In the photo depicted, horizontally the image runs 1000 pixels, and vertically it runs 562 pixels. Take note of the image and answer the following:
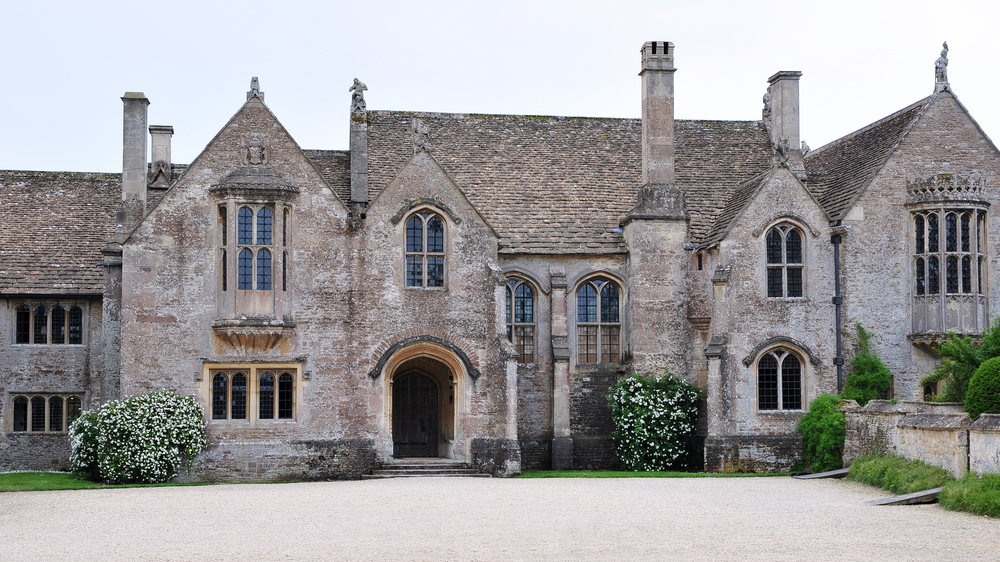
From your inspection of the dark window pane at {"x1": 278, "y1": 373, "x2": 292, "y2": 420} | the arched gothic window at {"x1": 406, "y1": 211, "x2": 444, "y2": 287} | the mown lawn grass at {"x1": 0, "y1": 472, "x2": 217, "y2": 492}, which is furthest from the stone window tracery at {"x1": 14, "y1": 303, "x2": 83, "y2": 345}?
the arched gothic window at {"x1": 406, "y1": 211, "x2": 444, "y2": 287}

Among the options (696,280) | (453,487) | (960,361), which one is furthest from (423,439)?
(960,361)

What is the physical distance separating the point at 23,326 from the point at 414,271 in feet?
40.5

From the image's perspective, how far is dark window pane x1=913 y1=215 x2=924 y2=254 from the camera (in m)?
31.0

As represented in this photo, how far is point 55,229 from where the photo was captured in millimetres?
34031

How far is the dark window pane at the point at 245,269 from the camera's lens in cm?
2816

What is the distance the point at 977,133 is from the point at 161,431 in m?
24.1

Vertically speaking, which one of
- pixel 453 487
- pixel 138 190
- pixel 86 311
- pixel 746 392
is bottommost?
pixel 453 487

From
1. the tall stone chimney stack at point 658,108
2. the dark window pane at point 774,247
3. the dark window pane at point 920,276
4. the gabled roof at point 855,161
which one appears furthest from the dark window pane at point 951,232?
the tall stone chimney stack at point 658,108

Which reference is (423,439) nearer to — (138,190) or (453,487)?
(453,487)

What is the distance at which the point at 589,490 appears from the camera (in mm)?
23703

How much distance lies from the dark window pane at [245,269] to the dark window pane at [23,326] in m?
8.41

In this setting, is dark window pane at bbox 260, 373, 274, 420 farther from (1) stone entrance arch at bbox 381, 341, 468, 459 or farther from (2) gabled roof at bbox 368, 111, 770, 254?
(2) gabled roof at bbox 368, 111, 770, 254

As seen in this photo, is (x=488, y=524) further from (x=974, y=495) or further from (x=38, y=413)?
(x=38, y=413)

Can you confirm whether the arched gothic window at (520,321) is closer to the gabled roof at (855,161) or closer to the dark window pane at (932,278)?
the gabled roof at (855,161)
